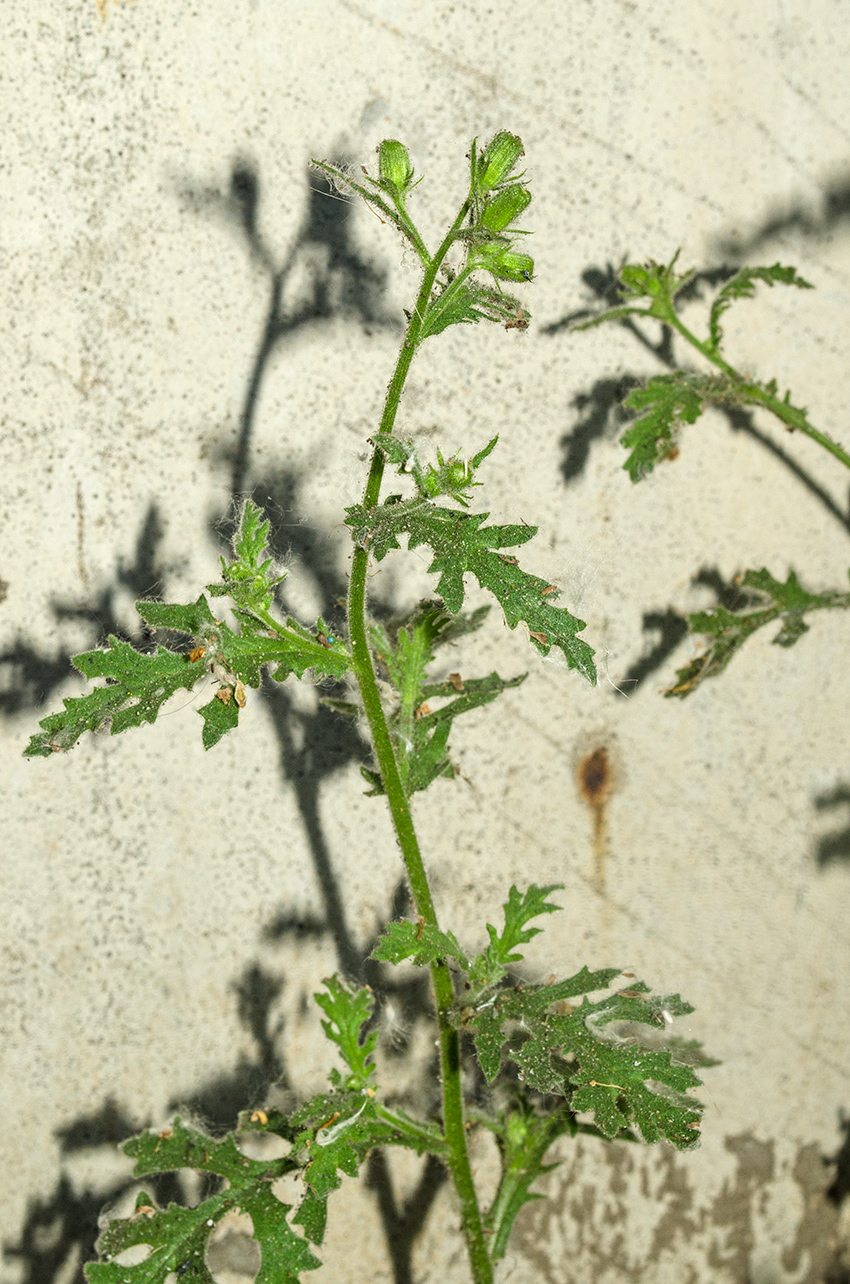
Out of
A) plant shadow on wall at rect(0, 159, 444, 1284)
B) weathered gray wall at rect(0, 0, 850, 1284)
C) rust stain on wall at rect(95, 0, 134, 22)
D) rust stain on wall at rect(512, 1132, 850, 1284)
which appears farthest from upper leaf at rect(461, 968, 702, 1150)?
rust stain on wall at rect(95, 0, 134, 22)

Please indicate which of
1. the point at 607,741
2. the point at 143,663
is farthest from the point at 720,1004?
the point at 143,663

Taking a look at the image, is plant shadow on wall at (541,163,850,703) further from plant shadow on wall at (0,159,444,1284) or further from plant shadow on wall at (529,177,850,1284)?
plant shadow on wall at (0,159,444,1284)

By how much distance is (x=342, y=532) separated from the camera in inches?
71.2

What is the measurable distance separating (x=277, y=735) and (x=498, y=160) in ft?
3.73

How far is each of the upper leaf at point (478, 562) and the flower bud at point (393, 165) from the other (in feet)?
1.04

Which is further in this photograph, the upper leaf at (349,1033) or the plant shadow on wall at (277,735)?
the plant shadow on wall at (277,735)

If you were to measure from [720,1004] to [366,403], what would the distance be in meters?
1.48

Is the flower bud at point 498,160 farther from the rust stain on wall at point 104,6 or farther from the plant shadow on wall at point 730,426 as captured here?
the rust stain on wall at point 104,6

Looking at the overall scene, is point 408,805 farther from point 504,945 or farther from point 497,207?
point 497,207

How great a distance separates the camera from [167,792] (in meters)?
1.81

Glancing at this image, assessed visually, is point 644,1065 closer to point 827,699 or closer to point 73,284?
point 827,699

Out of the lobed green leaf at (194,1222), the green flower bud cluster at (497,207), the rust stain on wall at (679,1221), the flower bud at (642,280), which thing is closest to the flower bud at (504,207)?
the green flower bud cluster at (497,207)

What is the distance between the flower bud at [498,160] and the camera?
3.10 ft

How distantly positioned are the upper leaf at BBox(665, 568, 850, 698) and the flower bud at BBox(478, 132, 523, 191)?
3.12 feet
